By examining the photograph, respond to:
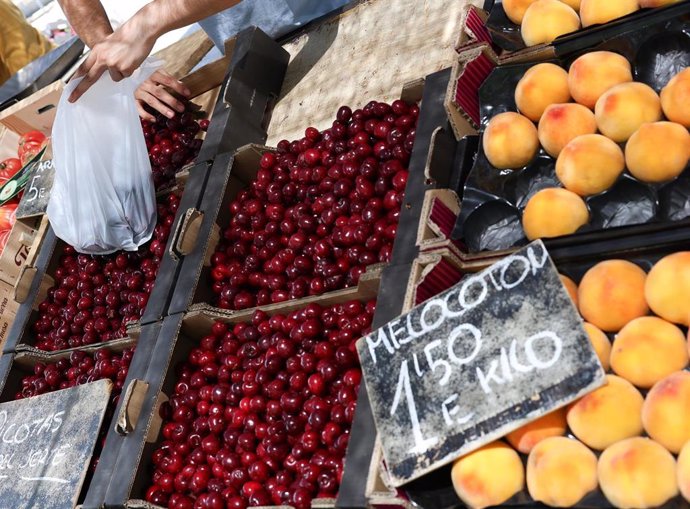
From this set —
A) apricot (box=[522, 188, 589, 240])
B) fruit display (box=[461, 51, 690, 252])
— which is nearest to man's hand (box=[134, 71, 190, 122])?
fruit display (box=[461, 51, 690, 252])

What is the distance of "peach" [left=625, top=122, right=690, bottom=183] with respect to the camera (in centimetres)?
135

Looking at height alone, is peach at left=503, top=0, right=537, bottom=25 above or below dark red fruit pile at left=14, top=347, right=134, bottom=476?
above

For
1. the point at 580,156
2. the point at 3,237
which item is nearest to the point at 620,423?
the point at 580,156

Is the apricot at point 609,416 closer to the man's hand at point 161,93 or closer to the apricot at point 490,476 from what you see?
the apricot at point 490,476

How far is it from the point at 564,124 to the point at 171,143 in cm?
205

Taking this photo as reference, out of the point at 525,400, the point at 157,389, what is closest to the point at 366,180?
the point at 157,389

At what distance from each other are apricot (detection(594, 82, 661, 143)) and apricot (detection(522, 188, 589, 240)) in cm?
16

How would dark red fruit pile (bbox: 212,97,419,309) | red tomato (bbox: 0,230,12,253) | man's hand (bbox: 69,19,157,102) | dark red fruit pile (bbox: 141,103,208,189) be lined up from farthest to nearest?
red tomato (bbox: 0,230,12,253)
dark red fruit pile (bbox: 141,103,208,189)
man's hand (bbox: 69,19,157,102)
dark red fruit pile (bbox: 212,97,419,309)

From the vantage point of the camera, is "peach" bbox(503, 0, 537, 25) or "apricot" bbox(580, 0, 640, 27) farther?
"peach" bbox(503, 0, 537, 25)

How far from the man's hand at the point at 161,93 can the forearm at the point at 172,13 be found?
2.03 feet

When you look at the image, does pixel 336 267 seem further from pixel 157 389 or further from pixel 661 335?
pixel 661 335

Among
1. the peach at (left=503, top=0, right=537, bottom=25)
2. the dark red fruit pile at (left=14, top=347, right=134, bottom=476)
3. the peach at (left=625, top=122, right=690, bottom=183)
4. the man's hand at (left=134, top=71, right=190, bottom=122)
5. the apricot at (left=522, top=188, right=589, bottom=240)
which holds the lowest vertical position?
the dark red fruit pile at (left=14, top=347, right=134, bottom=476)

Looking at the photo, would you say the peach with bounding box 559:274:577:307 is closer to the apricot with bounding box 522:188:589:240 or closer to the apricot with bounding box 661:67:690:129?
the apricot with bounding box 522:188:589:240

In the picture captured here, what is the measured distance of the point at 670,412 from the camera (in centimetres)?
109
